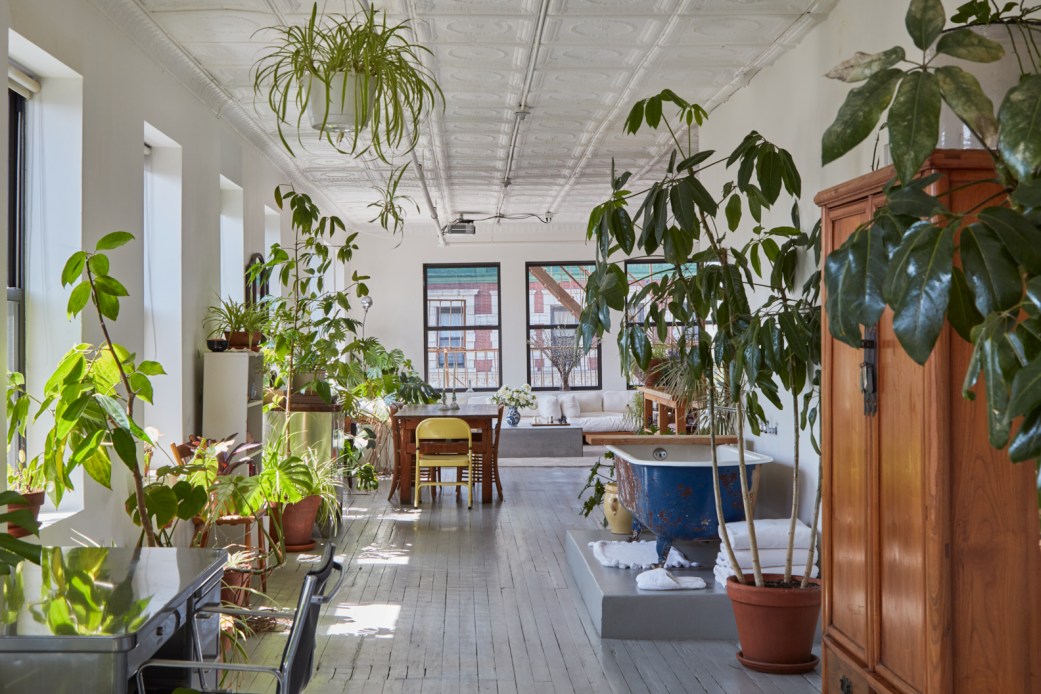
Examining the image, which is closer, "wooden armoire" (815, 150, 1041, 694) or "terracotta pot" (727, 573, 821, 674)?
"wooden armoire" (815, 150, 1041, 694)

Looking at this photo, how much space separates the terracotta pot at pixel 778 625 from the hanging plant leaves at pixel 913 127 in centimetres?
299

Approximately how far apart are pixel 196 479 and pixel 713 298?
8.39 feet

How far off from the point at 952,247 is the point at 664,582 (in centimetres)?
369

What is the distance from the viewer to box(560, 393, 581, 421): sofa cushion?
1462 centimetres

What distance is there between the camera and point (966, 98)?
1899 millimetres

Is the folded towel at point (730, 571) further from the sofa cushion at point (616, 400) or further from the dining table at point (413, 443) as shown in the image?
the sofa cushion at point (616, 400)

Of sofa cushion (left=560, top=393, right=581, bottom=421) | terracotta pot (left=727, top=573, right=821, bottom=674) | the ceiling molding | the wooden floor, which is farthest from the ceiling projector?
terracotta pot (left=727, top=573, right=821, bottom=674)

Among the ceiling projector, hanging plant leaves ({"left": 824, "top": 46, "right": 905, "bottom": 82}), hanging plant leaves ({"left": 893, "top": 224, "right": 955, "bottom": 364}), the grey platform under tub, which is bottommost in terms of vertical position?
the grey platform under tub

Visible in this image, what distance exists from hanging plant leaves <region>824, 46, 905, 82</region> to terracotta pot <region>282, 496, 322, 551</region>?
5762mm

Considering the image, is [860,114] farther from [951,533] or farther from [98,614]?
[98,614]

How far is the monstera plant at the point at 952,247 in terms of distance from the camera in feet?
5.48

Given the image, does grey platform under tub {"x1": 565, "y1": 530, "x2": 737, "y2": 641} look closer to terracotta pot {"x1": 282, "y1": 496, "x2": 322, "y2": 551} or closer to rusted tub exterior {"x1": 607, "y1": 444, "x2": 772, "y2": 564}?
rusted tub exterior {"x1": 607, "y1": 444, "x2": 772, "y2": 564}

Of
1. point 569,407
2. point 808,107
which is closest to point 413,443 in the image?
point 808,107

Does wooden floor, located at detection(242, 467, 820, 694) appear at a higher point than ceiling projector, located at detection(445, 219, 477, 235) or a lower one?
lower
